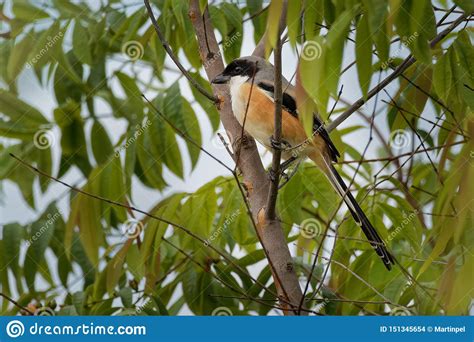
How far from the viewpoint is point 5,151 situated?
154 inches

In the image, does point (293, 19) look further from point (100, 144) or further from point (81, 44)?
point (100, 144)

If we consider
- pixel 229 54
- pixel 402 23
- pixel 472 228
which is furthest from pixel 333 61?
pixel 229 54

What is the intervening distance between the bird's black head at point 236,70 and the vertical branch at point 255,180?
0.03 meters

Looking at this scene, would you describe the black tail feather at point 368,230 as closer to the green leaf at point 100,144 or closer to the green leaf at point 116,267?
the green leaf at point 116,267

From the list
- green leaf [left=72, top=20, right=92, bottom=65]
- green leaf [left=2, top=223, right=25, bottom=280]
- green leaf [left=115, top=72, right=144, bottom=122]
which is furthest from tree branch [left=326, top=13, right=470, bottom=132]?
green leaf [left=2, top=223, right=25, bottom=280]

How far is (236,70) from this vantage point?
10.7ft

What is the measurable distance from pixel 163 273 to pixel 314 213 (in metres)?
Result: 0.80

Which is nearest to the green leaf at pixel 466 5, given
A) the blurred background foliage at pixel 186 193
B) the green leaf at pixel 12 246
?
the blurred background foliage at pixel 186 193

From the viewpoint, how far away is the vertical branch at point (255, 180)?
8.68 ft

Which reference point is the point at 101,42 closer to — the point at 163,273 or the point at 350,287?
the point at 163,273

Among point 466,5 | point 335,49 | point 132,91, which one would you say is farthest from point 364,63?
point 132,91

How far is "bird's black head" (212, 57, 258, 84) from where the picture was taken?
3137 millimetres

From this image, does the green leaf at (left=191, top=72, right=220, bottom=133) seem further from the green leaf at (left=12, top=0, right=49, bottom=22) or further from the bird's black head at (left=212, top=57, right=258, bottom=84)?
the green leaf at (left=12, top=0, right=49, bottom=22)

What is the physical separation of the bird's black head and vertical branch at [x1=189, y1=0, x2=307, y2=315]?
1.2 inches
